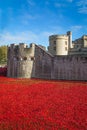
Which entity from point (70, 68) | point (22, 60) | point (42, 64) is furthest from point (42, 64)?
point (70, 68)

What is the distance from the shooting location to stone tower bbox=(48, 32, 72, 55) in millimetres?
53500

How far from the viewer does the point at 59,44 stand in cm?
5350

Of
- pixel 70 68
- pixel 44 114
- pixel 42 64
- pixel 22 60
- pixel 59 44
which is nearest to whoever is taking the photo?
pixel 44 114

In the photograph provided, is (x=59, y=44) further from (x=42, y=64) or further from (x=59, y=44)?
(x=42, y=64)

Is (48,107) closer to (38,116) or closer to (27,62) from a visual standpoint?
(38,116)

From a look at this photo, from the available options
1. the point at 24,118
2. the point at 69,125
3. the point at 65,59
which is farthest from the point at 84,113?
the point at 65,59

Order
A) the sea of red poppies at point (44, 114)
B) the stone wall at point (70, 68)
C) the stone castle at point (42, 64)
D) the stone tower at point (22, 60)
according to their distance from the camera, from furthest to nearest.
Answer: the stone tower at point (22, 60)
the stone castle at point (42, 64)
the stone wall at point (70, 68)
the sea of red poppies at point (44, 114)

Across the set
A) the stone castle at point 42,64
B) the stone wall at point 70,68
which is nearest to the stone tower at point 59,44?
the stone castle at point 42,64

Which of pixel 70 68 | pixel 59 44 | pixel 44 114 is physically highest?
pixel 59 44

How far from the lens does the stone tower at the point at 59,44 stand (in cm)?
5350

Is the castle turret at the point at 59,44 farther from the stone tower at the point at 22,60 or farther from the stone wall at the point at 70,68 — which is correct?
the stone wall at the point at 70,68

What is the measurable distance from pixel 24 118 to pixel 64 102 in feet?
14.6

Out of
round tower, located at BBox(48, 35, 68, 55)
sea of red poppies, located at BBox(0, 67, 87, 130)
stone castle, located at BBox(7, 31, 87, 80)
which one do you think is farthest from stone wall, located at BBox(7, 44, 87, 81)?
round tower, located at BBox(48, 35, 68, 55)

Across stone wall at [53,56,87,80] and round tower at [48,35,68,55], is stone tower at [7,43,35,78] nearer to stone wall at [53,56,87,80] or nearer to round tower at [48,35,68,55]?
stone wall at [53,56,87,80]
